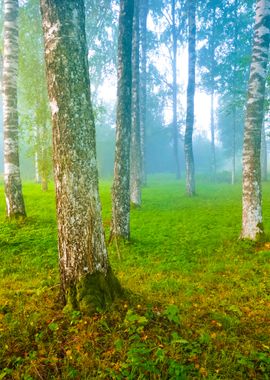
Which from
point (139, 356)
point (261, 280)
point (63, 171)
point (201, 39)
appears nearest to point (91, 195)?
point (63, 171)

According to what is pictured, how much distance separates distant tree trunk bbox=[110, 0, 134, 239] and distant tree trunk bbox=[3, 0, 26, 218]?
347cm

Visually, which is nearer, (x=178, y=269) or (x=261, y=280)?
(x=261, y=280)

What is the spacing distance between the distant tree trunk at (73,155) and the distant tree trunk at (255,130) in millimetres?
5518

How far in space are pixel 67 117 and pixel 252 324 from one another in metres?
4.16

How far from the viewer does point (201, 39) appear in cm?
2934

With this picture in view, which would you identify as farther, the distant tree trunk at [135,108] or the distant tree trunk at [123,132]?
the distant tree trunk at [135,108]

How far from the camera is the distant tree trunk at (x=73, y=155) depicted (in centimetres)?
409

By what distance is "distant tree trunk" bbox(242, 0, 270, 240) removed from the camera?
322 inches

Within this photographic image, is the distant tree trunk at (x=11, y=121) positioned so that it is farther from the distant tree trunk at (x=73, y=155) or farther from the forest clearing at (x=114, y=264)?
the distant tree trunk at (x=73, y=155)

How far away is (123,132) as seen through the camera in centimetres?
886

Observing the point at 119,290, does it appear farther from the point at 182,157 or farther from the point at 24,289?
the point at 182,157

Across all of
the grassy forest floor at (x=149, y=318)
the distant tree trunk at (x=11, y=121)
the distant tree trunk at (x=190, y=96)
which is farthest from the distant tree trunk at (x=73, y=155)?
the distant tree trunk at (x=190, y=96)

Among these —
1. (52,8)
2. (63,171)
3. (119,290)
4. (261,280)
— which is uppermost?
(52,8)

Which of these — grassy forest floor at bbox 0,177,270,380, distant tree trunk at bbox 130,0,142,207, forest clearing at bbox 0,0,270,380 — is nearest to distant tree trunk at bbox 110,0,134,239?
forest clearing at bbox 0,0,270,380
